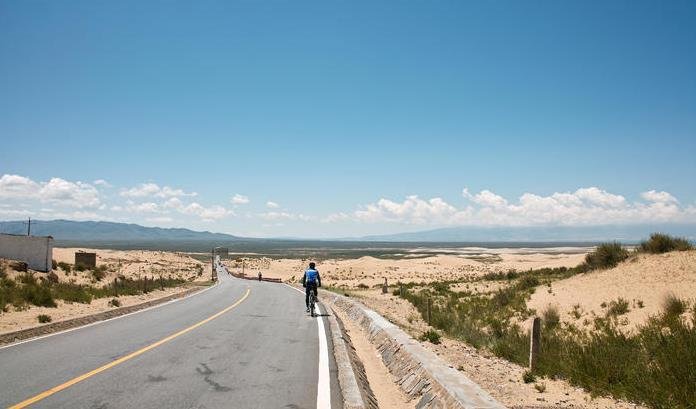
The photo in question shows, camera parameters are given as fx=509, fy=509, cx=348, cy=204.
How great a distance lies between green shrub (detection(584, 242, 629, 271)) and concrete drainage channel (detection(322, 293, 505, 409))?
70.7ft

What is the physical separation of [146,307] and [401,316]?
10.6m

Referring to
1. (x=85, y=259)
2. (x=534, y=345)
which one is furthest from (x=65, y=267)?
(x=534, y=345)

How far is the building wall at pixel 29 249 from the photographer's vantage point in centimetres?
3556

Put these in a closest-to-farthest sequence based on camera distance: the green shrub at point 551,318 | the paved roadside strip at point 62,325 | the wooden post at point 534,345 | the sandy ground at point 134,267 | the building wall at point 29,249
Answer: the wooden post at point 534,345, the paved roadside strip at point 62,325, the green shrub at point 551,318, the building wall at point 29,249, the sandy ground at point 134,267

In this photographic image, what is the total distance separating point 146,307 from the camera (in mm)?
20875

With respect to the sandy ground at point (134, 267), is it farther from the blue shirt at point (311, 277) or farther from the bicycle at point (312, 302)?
the blue shirt at point (311, 277)

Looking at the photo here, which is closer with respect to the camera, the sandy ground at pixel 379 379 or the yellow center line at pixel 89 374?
the yellow center line at pixel 89 374

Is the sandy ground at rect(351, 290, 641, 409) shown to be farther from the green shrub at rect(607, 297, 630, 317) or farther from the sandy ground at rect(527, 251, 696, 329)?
the green shrub at rect(607, 297, 630, 317)

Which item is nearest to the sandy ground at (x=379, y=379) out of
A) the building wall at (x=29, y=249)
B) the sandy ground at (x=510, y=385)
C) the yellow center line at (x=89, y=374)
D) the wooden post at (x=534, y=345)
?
the sandy ground at (x=510, y=385)

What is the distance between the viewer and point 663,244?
28.2m

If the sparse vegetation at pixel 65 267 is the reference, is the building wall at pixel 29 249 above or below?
above

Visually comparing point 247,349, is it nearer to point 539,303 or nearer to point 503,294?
point 539,303

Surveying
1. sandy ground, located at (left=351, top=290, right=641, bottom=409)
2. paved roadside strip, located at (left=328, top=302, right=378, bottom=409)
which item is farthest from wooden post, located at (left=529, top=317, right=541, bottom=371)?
paved roadside strip, located at (left=328, top=302, right=378, bottom=409)

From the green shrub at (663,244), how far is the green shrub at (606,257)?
1.29 m
